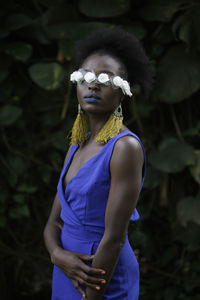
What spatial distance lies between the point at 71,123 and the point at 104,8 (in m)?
0.62

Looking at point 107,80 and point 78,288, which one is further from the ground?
point 107,80

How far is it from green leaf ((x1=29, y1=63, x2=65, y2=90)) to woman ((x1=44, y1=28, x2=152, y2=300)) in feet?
2.24

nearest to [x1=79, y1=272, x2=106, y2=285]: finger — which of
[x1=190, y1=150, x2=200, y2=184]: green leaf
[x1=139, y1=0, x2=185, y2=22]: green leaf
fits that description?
[x1=190, y1=150, x2=200, y2=184]: green leaf

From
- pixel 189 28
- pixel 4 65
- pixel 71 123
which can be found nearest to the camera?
pixel 189 28

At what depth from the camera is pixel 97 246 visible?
92cm

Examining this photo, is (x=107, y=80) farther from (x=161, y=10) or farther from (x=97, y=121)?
(x=161, y=10)

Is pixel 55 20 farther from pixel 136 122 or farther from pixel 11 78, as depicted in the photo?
pixel 136 122

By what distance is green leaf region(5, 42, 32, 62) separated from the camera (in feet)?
5.70

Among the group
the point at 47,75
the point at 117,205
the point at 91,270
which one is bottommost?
the point at 91,270

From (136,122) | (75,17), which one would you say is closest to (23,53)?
(75,17)

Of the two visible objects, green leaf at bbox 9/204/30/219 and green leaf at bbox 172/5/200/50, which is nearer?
green leaf at bbox 172/5/200/50

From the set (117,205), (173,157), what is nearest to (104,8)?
(173,157)

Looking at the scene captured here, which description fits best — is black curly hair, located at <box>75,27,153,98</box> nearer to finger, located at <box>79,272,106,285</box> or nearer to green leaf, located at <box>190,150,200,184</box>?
finger, located at <box>79,272,106,285</box>

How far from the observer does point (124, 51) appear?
0.99m
